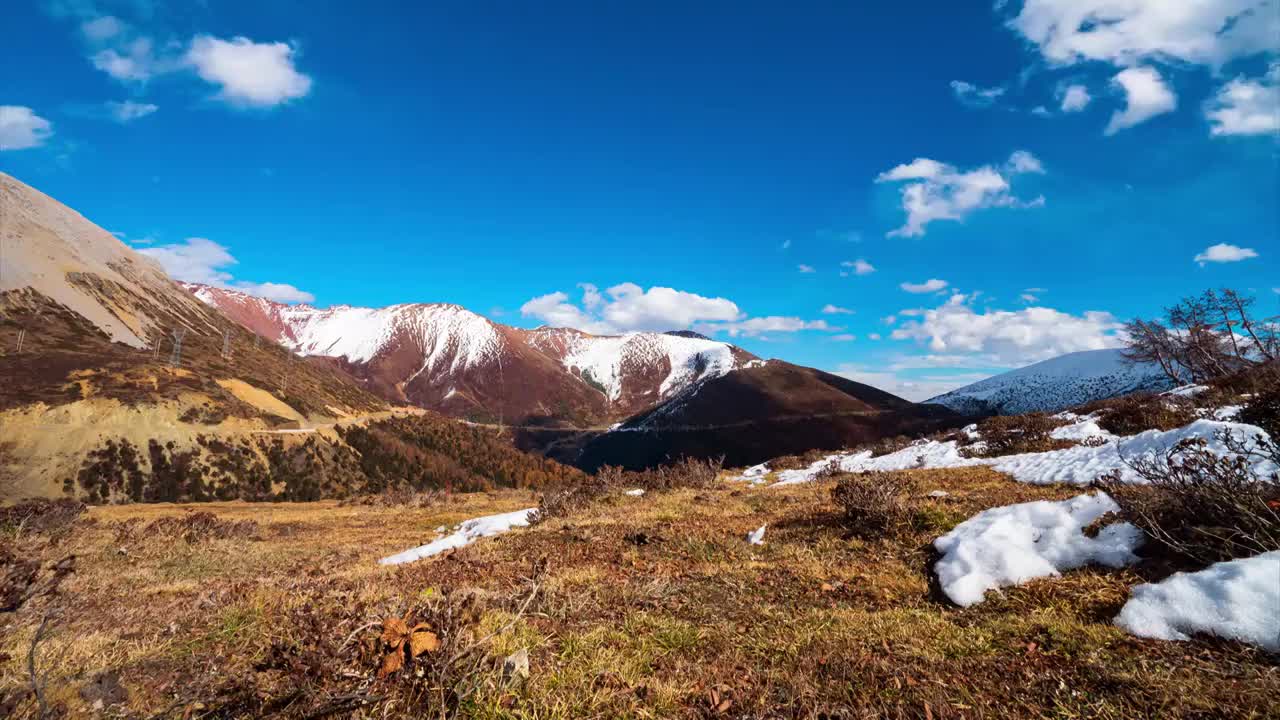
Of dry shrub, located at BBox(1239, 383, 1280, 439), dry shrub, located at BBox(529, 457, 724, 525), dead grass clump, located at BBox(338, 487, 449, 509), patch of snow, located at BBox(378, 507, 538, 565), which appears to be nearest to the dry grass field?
patch of snow, located at BBox(378, 507, 538, 565)

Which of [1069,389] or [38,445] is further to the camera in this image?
[1069,389]

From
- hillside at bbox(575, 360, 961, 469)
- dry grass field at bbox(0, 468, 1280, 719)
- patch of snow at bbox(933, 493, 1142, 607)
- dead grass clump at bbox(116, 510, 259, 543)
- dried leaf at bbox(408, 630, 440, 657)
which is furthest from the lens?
hillside at bbox(575, 360, 961, 469)

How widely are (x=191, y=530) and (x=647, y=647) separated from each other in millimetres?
20015

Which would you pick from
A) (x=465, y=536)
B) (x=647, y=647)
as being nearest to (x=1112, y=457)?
(x=647, y=647)

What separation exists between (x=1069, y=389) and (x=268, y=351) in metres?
218

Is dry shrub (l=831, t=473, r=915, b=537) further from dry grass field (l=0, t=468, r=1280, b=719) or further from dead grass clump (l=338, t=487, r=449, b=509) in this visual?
dead grass clump (l=338, t=487, r=449, b=509)

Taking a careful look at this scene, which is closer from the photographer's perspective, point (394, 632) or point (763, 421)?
point (394, 632)

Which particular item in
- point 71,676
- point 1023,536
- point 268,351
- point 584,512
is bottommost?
point 584,512

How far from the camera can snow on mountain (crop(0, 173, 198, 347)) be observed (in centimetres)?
12569

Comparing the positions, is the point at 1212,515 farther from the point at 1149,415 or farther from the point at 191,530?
the point at 191,530

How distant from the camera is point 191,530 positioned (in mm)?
16828

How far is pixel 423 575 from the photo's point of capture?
307 inches

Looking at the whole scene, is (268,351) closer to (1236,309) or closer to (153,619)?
(153,619)

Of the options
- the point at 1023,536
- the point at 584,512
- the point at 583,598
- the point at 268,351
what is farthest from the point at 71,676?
the point at 268,351
